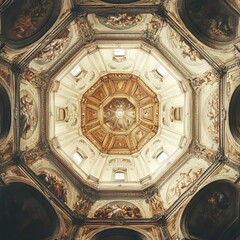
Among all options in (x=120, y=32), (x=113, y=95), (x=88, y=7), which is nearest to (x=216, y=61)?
(x=120, y=32)

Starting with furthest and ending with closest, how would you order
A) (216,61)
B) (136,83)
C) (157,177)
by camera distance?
(136,83) → (157,177) → (216,61)

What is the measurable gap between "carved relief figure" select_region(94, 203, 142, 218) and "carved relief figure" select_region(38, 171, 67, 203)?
1.72m

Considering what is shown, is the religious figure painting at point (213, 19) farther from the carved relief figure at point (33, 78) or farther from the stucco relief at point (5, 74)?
the stucco relief at point (5, 74)

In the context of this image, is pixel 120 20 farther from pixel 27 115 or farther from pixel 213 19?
pixel 27 115

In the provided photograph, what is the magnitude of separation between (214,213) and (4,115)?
9.38m

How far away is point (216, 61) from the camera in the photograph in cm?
1789

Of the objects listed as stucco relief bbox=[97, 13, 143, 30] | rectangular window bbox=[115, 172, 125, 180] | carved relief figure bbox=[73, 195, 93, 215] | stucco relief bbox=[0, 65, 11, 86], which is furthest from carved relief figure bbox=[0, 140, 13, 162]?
rectangular window bbox=[115, 172, 125, 180]

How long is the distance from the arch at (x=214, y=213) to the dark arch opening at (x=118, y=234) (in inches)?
82.8

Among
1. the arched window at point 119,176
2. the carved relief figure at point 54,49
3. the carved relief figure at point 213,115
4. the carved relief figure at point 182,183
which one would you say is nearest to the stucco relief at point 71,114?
the arched window at point 119,176

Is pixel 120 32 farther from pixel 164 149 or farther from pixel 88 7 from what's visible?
pixel 164 149

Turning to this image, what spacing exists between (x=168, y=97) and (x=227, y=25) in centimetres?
762

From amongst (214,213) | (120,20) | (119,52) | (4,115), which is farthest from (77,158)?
(120,20)

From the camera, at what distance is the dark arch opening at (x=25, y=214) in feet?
58.5

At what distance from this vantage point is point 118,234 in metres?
19.1
